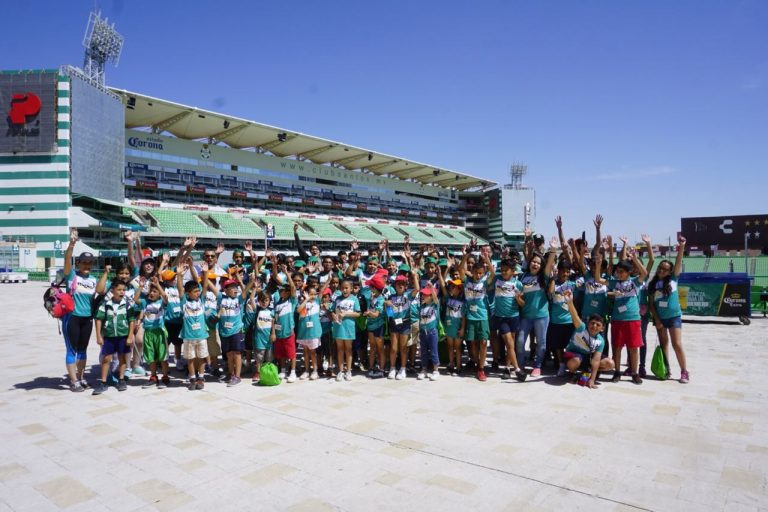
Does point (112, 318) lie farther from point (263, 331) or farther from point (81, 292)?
point (263, 331)

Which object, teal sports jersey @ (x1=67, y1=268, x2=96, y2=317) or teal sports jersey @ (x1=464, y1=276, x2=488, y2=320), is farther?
teal sports jersey @ (x1=464, y1=276, x2=488, y2=320)

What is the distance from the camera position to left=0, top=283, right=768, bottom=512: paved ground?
325 centimetres

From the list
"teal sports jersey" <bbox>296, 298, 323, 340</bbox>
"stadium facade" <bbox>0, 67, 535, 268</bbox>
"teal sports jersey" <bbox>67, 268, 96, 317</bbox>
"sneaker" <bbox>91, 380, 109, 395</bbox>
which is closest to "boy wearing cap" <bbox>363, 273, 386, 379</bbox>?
"teal sports jersey" <bbox>296, 298, 323, 340</bbox>

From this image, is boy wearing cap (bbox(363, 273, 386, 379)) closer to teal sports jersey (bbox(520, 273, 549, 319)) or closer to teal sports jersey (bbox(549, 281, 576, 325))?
teal sports jersey (bbox(520, 273, 549, 319))

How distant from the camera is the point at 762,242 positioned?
2570cm

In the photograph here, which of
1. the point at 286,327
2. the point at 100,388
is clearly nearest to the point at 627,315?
the point at 286,327

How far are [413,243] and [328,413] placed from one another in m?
50.2

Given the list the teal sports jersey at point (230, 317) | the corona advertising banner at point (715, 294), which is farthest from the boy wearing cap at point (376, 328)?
the corona advertising banner at point (715, 294)

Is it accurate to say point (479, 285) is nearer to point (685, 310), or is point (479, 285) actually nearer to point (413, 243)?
point (685, 310)

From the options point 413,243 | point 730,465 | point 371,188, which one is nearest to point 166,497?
point 730,465

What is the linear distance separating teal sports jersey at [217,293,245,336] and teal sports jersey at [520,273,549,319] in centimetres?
412

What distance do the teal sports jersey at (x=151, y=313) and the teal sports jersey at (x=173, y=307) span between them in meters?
0.26

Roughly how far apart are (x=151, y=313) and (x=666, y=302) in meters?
7.21

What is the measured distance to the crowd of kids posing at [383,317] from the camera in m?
6.21
